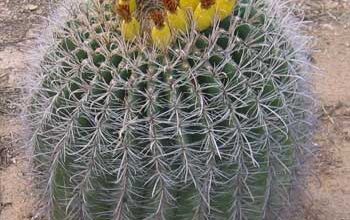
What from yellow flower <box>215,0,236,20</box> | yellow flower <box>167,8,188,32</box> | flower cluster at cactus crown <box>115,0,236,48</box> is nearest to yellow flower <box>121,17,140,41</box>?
flower cluster at cactus crown <box>115,0,236,48</box>

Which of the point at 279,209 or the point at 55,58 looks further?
the point at 279,209

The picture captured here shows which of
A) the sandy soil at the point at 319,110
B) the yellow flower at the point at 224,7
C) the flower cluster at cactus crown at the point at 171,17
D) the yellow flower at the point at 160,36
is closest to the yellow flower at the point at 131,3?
the flower cluster at cactus crown at the point at 171,17

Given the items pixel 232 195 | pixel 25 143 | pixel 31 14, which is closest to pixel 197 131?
pixel 232 195

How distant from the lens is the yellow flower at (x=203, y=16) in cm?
235

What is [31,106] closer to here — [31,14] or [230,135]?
[230,135]

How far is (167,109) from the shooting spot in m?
2.31

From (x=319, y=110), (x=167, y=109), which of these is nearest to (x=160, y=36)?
(x=167, y=109)

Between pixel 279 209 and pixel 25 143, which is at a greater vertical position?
pixel 25 143

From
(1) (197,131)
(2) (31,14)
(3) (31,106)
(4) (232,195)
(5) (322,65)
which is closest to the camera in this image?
(1) (197,131)

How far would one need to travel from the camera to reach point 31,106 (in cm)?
263

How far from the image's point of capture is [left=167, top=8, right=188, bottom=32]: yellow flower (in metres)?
2.34

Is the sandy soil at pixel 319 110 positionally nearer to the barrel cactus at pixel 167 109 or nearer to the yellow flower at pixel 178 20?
the barrel cactus at pixel 167 109

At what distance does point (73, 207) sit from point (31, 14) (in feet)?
8.37

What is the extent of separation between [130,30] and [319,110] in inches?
76.5
